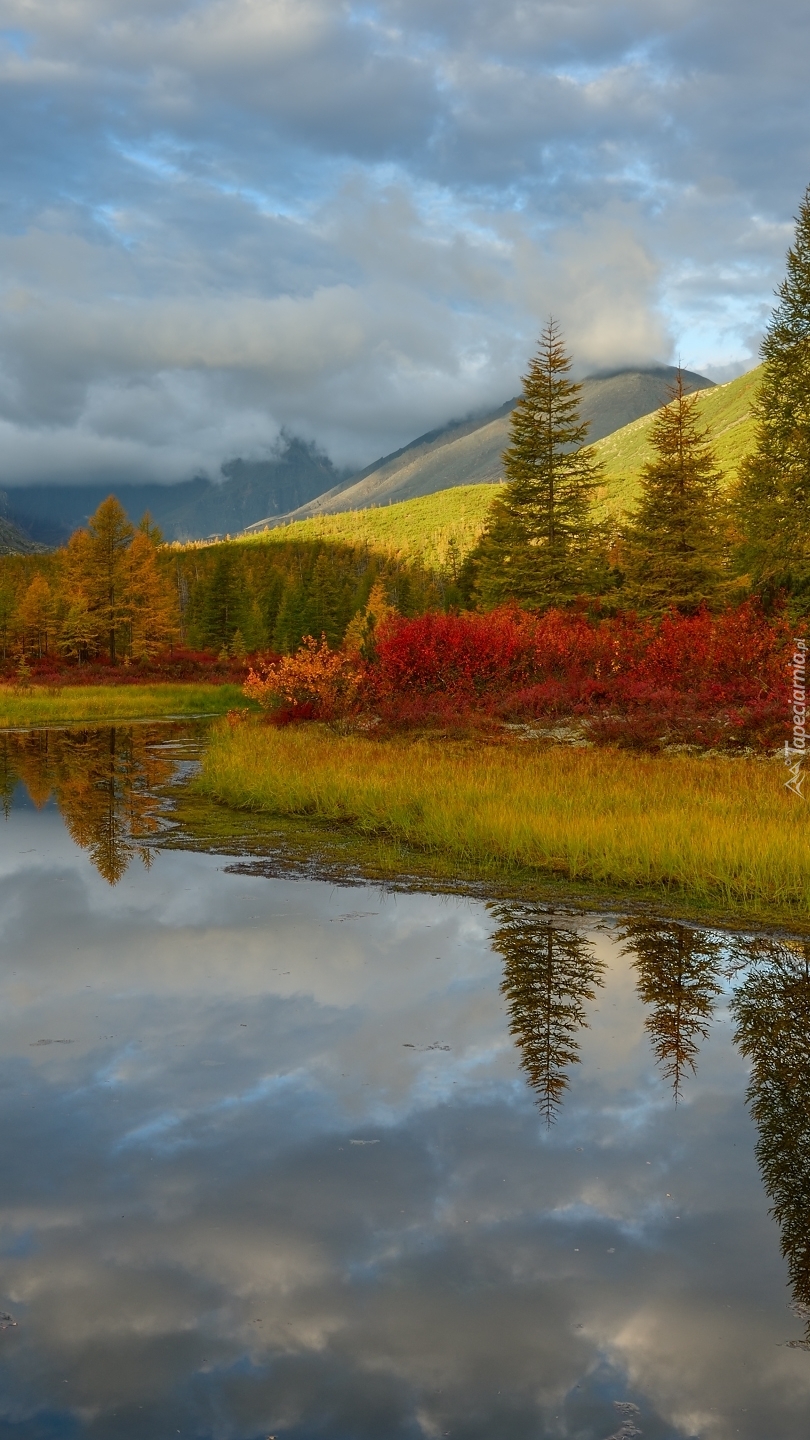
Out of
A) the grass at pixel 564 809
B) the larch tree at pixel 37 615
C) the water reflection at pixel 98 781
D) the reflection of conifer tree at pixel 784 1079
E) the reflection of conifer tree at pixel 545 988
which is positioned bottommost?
the water reflection at pixel 98 781

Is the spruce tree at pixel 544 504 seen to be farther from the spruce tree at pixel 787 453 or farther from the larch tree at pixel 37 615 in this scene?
the larch tree at pixel 37 615

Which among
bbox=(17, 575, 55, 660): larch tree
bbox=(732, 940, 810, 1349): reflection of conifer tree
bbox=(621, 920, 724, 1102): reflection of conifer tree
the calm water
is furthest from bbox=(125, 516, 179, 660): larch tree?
bbox=(732, 940, 810, 1349): reflection of conifer tree

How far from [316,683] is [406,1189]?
21.8m

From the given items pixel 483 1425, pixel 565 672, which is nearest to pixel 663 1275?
pixel 483 1425

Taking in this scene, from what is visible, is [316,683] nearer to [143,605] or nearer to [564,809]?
[564,809]

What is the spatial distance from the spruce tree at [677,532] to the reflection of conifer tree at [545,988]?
26.2 metres

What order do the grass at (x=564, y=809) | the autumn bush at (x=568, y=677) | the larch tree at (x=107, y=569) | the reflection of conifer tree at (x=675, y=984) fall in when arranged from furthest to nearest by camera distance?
1. the larch tree at (x=107, y=569)
2. the autumn bush at (x=568, y=677)
3. the grass at (x=564, y=809)
4. the reflection of conifer tree at (x=675, y=984)

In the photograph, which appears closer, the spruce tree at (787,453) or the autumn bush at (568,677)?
the autumn bush at (568,677)

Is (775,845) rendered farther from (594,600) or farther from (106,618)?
(106,618)

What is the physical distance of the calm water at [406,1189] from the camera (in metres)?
3.75

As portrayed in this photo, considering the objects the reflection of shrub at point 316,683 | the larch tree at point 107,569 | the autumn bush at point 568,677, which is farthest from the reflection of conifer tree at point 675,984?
the larch tree at point 107,569

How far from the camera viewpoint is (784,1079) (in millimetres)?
6273

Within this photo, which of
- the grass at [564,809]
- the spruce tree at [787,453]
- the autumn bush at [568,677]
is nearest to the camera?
the grass at [564,809]

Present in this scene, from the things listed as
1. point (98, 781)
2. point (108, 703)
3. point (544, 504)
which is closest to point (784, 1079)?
point (98, 781)
